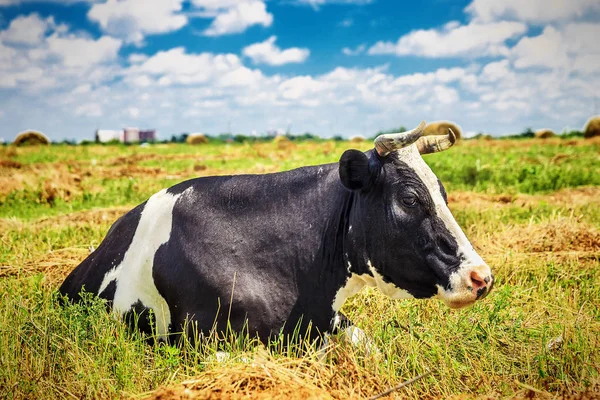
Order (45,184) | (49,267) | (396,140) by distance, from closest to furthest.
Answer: (396,140)
(49,267)
(45,184)

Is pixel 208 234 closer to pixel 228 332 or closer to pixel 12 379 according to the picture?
pixel 228 332

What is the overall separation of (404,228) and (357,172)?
0.47 metres

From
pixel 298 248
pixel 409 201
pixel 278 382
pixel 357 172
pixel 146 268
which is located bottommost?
pixel 278 382

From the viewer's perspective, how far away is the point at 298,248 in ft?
13.1

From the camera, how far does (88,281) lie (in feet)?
15.0

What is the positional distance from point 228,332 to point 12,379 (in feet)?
4.44

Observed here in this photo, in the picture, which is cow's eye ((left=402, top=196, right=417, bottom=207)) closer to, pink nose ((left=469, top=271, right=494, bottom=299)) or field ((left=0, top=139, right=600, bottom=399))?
pink nose ((left=469, top=271, right=494, bottom=299))

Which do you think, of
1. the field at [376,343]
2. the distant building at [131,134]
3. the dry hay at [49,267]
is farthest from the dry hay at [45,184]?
the distant building at [131,134]

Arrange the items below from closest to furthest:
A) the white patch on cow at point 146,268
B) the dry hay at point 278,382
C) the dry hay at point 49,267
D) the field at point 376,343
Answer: the dry hay at point 278,382 → the field at point 376,343 → the white patch on cow at point 146,268 → the dry hay at point 49,267

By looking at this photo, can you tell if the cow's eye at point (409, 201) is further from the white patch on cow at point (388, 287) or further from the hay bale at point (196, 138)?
the hay bale at point (196, 138)

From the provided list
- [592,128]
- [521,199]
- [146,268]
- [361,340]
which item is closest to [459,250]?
[361,340]

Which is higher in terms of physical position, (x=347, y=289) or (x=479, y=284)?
(x=479, y=284)

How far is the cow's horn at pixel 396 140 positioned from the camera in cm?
363

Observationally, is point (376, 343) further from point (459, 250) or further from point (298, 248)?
point (459, 250)
